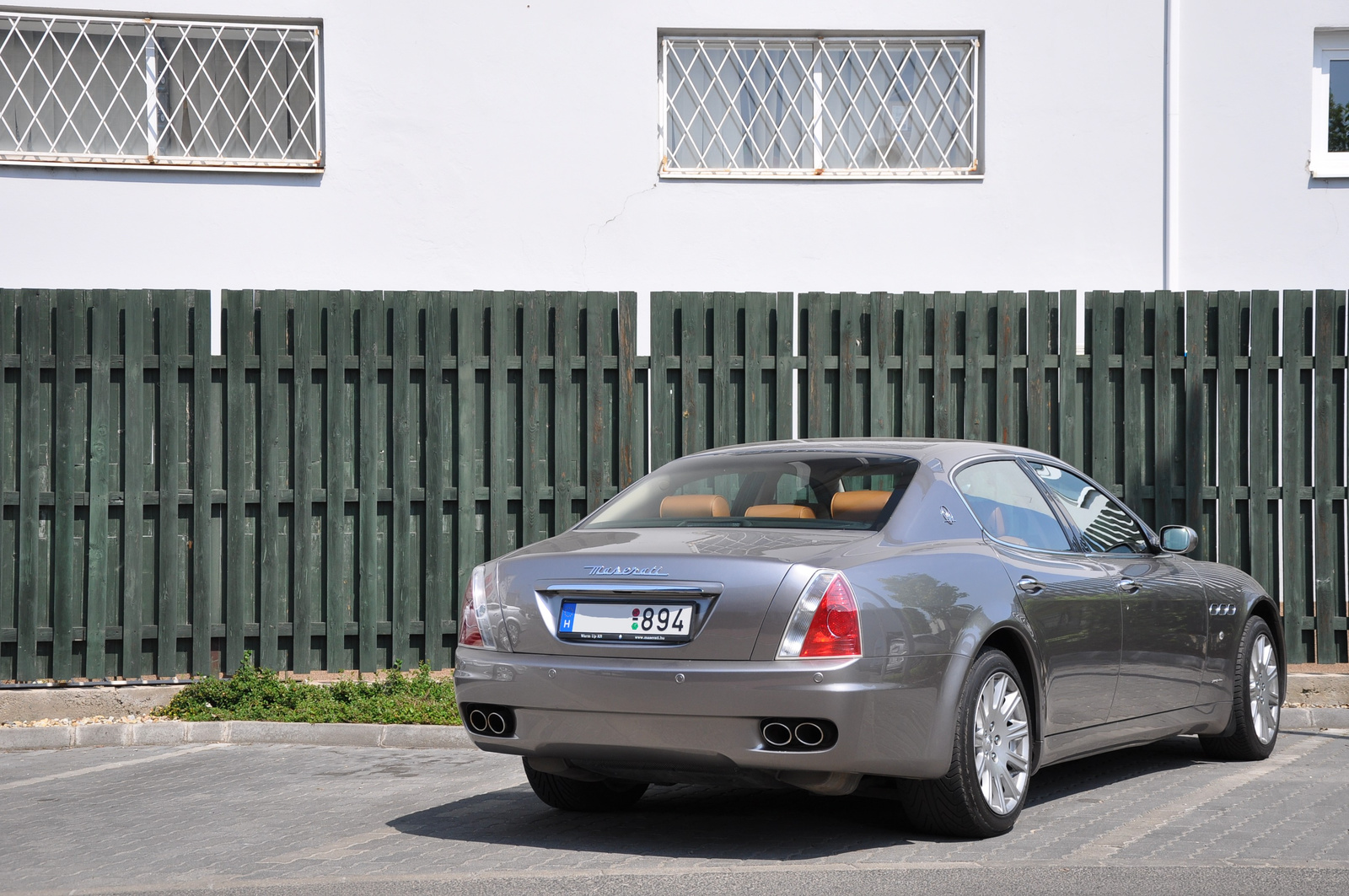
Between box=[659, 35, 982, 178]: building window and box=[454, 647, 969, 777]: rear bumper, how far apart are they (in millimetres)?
6549

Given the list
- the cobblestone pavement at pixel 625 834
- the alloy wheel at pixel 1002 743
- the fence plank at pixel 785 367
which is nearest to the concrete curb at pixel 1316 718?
the cobblestone pavement at pixel 625 834

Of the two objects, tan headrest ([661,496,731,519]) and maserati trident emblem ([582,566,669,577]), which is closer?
maserati trident emblem ([582,566,669,577])

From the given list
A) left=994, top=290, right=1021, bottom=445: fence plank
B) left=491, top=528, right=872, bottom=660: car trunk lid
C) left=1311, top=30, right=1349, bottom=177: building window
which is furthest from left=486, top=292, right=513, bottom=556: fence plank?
left=1311, top=30, right=1349, bottom=177: building window

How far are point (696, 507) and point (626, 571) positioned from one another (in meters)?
0.79

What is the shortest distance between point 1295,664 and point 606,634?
5.76 m

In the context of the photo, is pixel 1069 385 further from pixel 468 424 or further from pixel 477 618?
pixel 477 618

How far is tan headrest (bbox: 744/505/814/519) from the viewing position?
17.8ft

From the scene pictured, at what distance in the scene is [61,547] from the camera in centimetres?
852

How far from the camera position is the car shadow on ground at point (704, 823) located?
5121 millimetres

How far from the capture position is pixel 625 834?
5355 millimetres

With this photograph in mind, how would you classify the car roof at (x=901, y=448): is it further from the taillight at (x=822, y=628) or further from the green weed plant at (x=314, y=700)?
the green weed plant at (x=314, y=700)

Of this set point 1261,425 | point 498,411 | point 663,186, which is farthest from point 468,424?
point 1261,425

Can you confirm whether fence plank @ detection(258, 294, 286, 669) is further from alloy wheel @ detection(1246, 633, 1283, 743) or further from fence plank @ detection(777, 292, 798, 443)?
alloy wheel @ detection(1246, 633, 1283, 743)

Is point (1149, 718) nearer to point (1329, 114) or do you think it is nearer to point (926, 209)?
point (926, 209)
